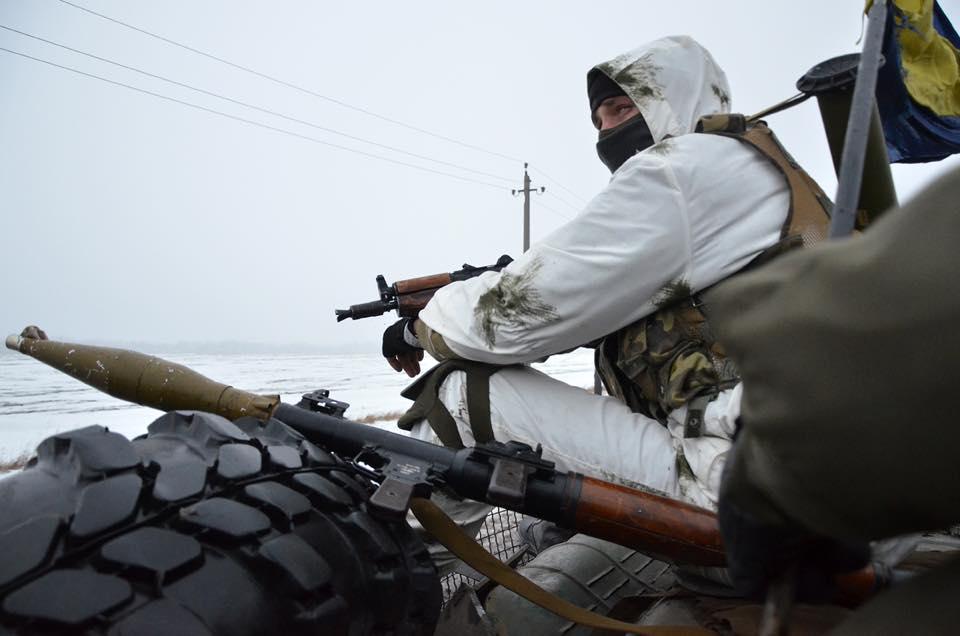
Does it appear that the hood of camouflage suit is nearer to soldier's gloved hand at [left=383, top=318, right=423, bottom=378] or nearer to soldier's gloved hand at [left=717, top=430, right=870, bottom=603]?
soldier's gloved hand at [left=383, top=318, right=423, bottom=378]

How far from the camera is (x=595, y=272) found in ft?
4.69

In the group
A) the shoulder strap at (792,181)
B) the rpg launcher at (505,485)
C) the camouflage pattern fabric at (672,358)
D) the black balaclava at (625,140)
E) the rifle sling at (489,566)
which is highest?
the black balaclava at (625,140)

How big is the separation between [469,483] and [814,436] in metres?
0.85

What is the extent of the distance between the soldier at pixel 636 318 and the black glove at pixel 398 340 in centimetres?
51

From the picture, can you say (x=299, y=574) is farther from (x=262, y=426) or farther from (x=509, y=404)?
(x=509, y=404)

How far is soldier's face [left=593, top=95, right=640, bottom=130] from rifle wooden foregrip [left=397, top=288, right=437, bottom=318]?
1094 mm

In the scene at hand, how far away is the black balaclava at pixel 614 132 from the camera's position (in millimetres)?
2038

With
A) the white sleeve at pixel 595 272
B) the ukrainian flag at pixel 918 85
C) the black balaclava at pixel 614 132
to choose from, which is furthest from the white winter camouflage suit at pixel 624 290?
the ukrainian flag at pixel 918 85

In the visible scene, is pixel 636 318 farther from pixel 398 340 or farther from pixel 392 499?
pixel 398 340

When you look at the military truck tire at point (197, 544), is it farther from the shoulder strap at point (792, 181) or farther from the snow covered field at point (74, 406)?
the snow covered field at point (74, 406)

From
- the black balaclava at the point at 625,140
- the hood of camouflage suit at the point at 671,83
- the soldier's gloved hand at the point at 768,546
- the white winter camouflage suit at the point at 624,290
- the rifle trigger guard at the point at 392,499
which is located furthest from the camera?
the black balaclava at the point at 625,140

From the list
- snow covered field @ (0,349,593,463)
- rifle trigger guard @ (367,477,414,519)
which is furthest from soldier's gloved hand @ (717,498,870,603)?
snow covered field @ (0,349,593,463)

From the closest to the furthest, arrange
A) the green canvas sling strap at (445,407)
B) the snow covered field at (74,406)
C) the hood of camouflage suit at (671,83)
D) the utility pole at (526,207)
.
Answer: the green canvas sling strap at (445,407) < the hood of camouflage suit at (671,83) < the snow covered field at (74,406) < the utility pole at (526,207)

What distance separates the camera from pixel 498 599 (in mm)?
1459
